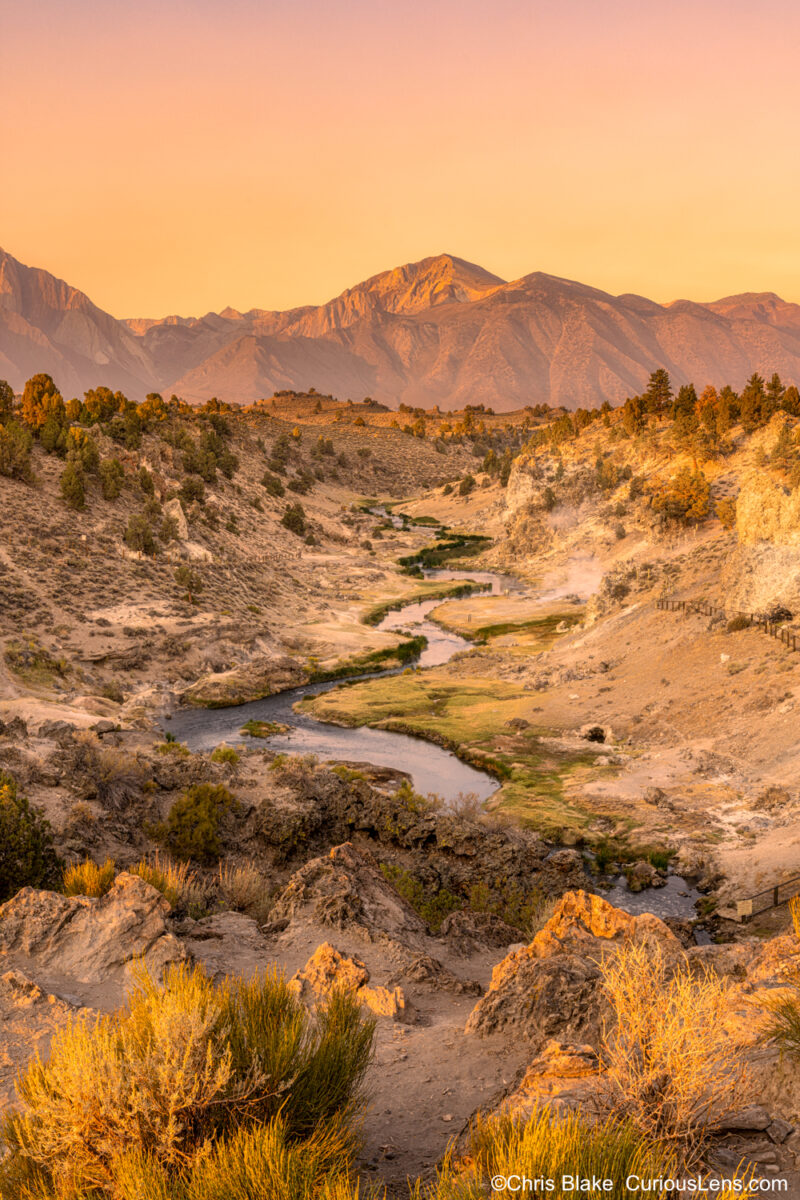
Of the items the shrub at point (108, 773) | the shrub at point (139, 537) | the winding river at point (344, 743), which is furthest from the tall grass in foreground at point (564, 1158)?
the shrub at point (139, 537)

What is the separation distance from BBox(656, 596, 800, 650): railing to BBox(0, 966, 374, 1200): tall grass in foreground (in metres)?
34.4

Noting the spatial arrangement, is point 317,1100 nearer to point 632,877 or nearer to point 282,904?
point 282,904

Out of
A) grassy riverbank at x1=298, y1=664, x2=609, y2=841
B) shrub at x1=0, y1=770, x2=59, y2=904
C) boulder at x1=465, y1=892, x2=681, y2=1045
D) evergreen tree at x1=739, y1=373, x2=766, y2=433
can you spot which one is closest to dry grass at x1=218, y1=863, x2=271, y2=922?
shrub at x1=0, y1=770, x2=59, y2=904

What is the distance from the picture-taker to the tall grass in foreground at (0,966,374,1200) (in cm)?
505

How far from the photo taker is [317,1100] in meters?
5.88

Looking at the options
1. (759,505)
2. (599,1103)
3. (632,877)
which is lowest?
(632,877)

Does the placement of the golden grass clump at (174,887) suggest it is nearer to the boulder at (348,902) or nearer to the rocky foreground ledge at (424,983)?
the rocky foreground ledge at (424,983)

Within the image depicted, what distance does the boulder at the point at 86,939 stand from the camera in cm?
1170

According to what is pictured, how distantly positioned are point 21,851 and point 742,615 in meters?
34.7

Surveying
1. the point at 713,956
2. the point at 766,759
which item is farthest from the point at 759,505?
the point at 713,956

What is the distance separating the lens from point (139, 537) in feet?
191

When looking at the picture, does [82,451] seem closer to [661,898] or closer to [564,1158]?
[661,898]

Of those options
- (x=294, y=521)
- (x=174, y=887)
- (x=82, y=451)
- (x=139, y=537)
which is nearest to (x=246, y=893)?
(x=174, y=887)

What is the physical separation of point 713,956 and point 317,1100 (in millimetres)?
10289
